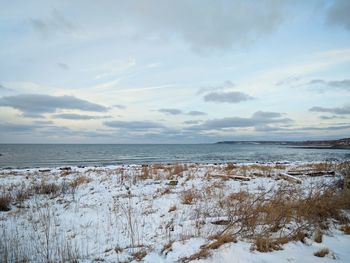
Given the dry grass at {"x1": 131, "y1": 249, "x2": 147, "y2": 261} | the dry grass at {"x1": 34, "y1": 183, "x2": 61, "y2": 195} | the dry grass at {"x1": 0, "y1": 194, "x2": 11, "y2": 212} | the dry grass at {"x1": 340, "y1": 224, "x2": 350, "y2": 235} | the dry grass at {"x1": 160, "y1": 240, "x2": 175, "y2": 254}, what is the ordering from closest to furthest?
the dry grass at {"x1": 131, "y1": 249, "x2": 147, "y2": 261} → the dry grass at {"x1": 160, "y1": 240, "x2": 175, "y2": 254} → the dry grass at {"x1": 340, "y1": 224, "x2": 350, "y2": 235} → the dry grass at {"x1": 0, "y1": 194, "x2": 11, "y2": 212} → the dry grass at {"x1": 34, "y1": 183, "x2": 61, "y2": 195}

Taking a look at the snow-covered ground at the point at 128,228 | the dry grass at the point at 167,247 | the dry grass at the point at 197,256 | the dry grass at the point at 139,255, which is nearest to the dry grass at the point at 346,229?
the snow-covered ground at the point at 128,228

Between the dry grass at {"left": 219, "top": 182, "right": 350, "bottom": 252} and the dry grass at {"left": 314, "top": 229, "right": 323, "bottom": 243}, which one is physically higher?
the dry grass at {"left": 219, "top": 182, "right": 350, "bottom": 252}

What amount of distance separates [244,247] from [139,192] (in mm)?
5483

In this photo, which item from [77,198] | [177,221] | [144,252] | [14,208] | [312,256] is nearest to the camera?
[312,256]

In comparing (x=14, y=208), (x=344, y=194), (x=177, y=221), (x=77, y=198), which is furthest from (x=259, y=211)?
(x=14, y=208)

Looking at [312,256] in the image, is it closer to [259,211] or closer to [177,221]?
[259,211]

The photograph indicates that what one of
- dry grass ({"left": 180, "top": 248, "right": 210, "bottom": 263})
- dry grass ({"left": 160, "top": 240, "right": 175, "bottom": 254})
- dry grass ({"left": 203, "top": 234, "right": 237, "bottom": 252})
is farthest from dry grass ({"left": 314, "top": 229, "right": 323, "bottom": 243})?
dry grass ({"left": 160, "top": 240, "right": 175, "bottom": 254})

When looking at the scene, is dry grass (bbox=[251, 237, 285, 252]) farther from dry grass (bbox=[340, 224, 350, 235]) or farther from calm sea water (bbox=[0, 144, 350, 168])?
calm sea water (bbox=[0, 144, 350, 168])

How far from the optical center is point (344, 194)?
243 inches

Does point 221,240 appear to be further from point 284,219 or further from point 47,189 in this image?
point 47,189

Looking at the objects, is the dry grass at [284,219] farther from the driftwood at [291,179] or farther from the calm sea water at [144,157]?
the calm sea water at [144,157]

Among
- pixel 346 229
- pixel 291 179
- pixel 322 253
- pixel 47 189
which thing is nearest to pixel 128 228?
pixel 322 253

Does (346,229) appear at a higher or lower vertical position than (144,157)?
higher

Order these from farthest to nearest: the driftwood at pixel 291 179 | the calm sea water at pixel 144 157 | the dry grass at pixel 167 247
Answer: the calm sea water at pixel 144 157, the driftwood at pixel 291 179, the dry grass at pixel 167 247
